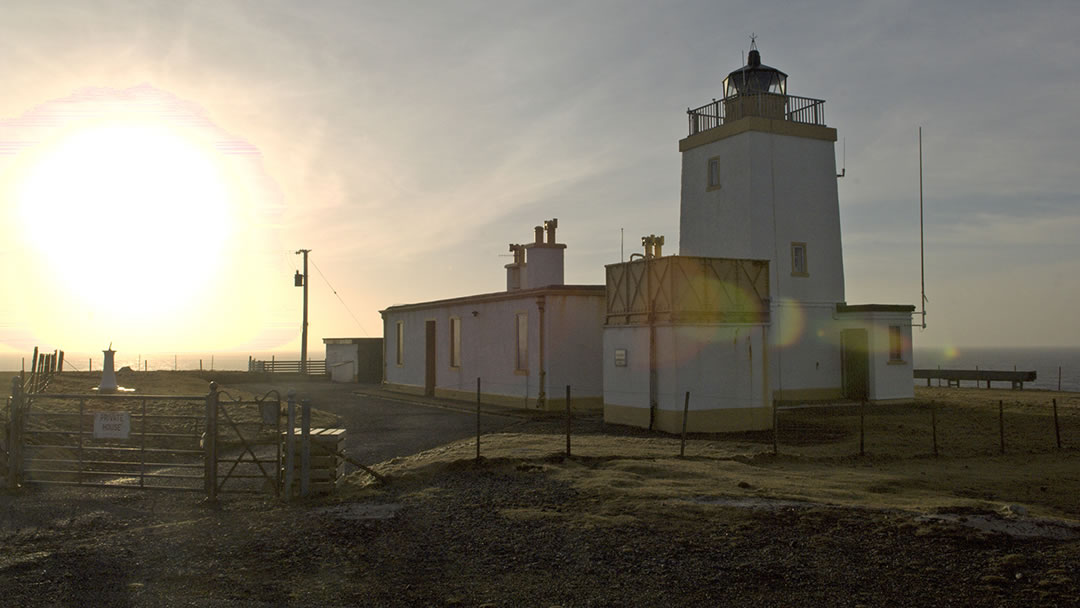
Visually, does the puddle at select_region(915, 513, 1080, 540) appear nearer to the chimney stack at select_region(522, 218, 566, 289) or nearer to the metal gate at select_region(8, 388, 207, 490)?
→ the metal gate at select_region(8, 388, 207, 490)

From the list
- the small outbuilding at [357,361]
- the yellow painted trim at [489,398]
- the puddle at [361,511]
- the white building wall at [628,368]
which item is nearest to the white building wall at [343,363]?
the small outbuilding at [357,361]

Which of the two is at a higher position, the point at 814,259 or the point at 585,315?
the point at 814,259

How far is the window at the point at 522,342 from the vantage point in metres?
22.6

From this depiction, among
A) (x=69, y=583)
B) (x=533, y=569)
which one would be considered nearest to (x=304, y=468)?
(x=69, y=583)

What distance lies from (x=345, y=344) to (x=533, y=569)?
34.8 m

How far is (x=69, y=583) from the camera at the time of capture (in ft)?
24.0

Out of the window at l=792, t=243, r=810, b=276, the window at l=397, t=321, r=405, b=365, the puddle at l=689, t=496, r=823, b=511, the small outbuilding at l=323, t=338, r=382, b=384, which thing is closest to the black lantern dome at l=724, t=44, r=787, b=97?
the window at l=792, t=243, r=810, b=276

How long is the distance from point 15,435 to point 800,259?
63.7 ft

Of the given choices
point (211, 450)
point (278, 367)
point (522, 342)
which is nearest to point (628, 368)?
point (522, 342)

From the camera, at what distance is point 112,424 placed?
37.8 ft

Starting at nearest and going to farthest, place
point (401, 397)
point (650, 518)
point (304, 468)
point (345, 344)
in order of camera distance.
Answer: point (650, 518) → point (304, 468) → point (401, 397) → point (345, 344)

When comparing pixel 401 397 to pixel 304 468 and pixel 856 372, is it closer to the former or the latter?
pixel 856 372

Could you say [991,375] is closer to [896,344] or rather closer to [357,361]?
[896,344]

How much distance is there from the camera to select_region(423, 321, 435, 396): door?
28.6 meters
